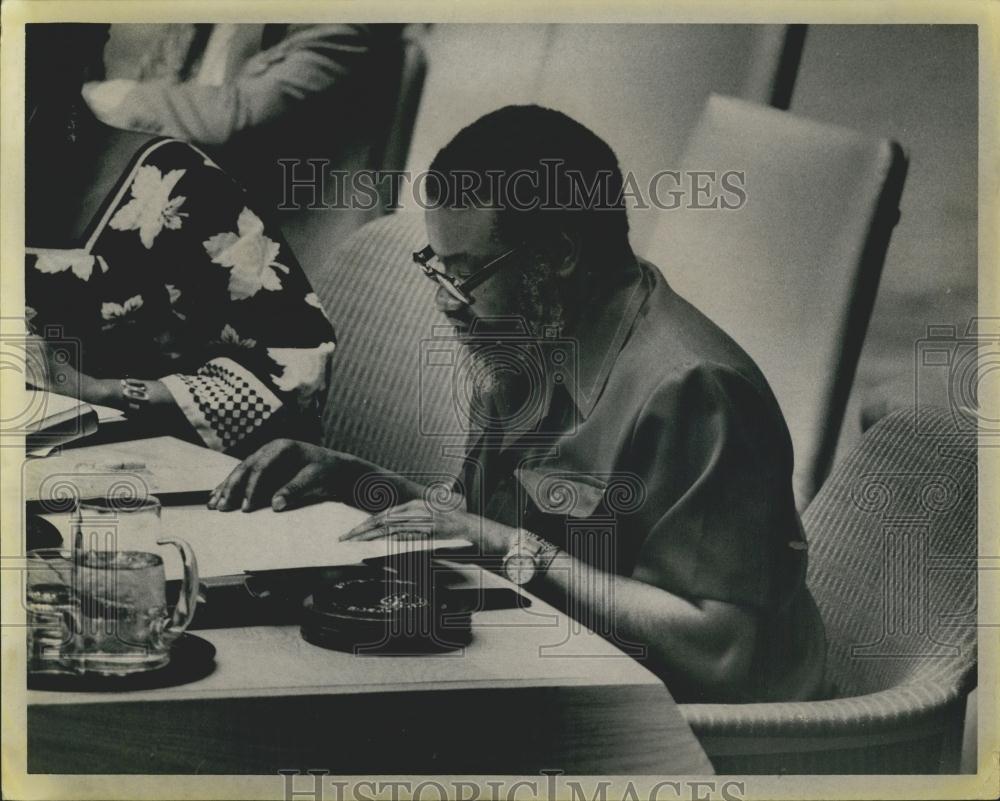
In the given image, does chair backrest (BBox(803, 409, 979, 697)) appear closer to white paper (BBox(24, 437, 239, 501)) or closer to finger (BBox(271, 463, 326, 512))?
finger (BBox(271, 463, 326, 512))

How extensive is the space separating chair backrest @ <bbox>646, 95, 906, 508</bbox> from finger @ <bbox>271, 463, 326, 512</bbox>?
814 mm

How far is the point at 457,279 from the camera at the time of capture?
2371 millimetres

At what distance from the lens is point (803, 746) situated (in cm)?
229

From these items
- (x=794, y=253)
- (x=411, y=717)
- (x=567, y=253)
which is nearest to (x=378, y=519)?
(x=411, y=717)

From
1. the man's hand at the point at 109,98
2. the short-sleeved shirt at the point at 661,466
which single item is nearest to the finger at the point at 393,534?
the short-sleeved shirt at the point at 661,466

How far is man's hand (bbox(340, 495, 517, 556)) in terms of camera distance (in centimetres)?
235

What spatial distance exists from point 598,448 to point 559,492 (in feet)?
0.39

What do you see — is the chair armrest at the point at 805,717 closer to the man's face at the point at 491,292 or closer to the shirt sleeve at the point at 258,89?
the man's face at the point at 491,292

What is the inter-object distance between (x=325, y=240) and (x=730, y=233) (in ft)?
2.68

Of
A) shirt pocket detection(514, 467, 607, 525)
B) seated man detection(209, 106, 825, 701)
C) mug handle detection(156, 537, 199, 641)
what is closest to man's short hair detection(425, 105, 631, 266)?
seated man detection(209, 106, 825, 701)

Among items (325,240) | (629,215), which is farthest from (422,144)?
(629,215)

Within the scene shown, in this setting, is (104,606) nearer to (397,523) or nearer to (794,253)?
(397,523)

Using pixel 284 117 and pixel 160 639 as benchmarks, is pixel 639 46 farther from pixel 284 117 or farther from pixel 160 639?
pixel 160 639

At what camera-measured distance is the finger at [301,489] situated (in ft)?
7.75
